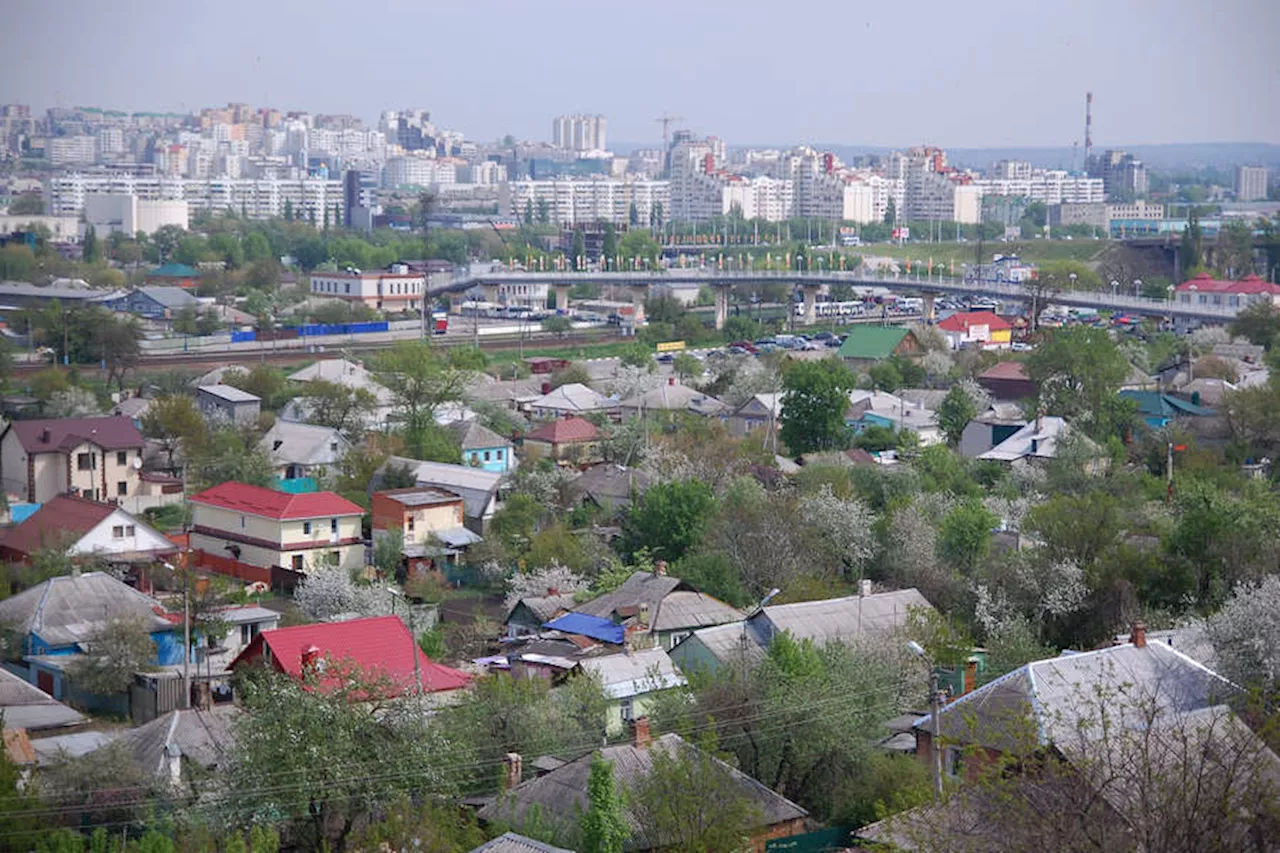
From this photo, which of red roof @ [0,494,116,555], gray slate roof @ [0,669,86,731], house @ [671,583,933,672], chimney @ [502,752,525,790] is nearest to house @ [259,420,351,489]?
red roof @ [0,494,116,555]

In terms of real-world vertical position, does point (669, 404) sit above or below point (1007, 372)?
below

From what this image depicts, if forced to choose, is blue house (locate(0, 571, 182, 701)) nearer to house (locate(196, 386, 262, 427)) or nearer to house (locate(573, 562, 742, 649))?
house (locate(573, 562, 742, 649))

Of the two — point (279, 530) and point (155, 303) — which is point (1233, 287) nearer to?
point (155, 303)

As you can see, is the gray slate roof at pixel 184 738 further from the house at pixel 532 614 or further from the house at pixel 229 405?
the house at pixel 229 405

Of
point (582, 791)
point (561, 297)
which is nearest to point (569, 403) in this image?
point (582, 791)

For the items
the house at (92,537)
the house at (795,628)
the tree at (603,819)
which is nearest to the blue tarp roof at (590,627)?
the house at (795,628)
